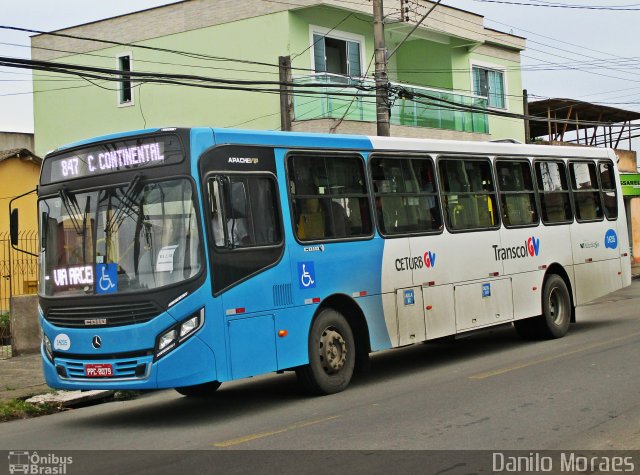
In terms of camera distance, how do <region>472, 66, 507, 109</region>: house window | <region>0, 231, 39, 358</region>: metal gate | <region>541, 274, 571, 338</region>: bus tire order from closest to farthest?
<region>541, 274, 571, 338</region>: bus tire < <region>0, 231, 39, 358</region>: metal gate < <region>472, 66, 507, 109</region>: house window

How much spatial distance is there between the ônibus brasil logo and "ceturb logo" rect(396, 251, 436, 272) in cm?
165

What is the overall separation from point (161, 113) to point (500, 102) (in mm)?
13444

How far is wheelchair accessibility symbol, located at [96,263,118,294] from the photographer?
380 inches

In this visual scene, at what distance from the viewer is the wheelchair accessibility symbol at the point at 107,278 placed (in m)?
9.64

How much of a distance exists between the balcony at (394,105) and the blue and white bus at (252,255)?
27.9 ft

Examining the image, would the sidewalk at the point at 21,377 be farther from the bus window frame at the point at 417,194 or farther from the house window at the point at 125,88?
the house window at the point at 125,88

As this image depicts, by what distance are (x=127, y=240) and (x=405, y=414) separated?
11.3 ft

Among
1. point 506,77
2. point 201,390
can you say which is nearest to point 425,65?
point 506,77

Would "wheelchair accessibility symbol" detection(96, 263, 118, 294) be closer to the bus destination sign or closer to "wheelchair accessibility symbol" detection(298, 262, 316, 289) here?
the bus destination sign

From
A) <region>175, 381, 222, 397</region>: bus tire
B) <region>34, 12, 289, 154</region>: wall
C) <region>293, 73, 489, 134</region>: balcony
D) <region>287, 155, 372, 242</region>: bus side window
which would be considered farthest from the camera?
<region>34, 12, 289, 154</region>: wall

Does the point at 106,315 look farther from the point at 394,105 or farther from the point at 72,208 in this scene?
the point at 394,105

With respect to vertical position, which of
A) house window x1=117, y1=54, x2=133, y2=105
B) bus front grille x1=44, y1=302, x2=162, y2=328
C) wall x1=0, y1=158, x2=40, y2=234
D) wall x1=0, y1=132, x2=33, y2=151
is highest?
house window x1=117, y1=54, x2=133, y2=105

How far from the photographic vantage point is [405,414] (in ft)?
30.3

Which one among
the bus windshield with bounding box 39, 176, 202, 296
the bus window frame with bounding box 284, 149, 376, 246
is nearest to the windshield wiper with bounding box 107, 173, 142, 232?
the bus windshield with bounding box 39, 176, 202, 296
